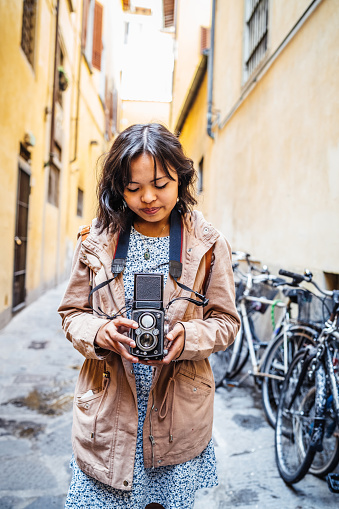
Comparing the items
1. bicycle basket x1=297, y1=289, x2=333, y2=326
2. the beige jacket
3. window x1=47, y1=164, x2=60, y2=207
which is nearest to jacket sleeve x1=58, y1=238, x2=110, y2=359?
the beige jacket

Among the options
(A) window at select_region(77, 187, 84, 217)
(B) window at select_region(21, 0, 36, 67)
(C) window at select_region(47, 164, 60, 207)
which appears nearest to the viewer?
(B) window at select_region(21, 0, 36, 67)

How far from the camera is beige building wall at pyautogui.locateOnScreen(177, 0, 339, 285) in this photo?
340cm

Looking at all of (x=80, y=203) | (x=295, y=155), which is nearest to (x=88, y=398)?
(x=295, y=155)

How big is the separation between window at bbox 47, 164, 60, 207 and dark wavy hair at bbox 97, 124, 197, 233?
827 cm

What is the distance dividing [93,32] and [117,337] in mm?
13943

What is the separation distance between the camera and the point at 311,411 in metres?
2.55

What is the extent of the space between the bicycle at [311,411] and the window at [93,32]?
466 inches

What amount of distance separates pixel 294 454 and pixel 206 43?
12.4 meters

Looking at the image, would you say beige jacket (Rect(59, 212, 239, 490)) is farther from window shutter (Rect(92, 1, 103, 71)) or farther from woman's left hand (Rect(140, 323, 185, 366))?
window shutter (Rect(92, 1, 103, 71))

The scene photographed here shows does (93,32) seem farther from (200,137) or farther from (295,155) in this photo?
(295,155)

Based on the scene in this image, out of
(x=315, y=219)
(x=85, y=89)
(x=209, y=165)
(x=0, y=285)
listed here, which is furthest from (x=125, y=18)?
(x=315, y=219)

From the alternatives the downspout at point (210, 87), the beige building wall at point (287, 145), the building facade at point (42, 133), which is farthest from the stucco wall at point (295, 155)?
the downspout at point (210, 87)

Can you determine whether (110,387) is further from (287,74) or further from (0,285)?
(0,285)

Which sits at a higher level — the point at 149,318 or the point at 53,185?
the point at 53,185
